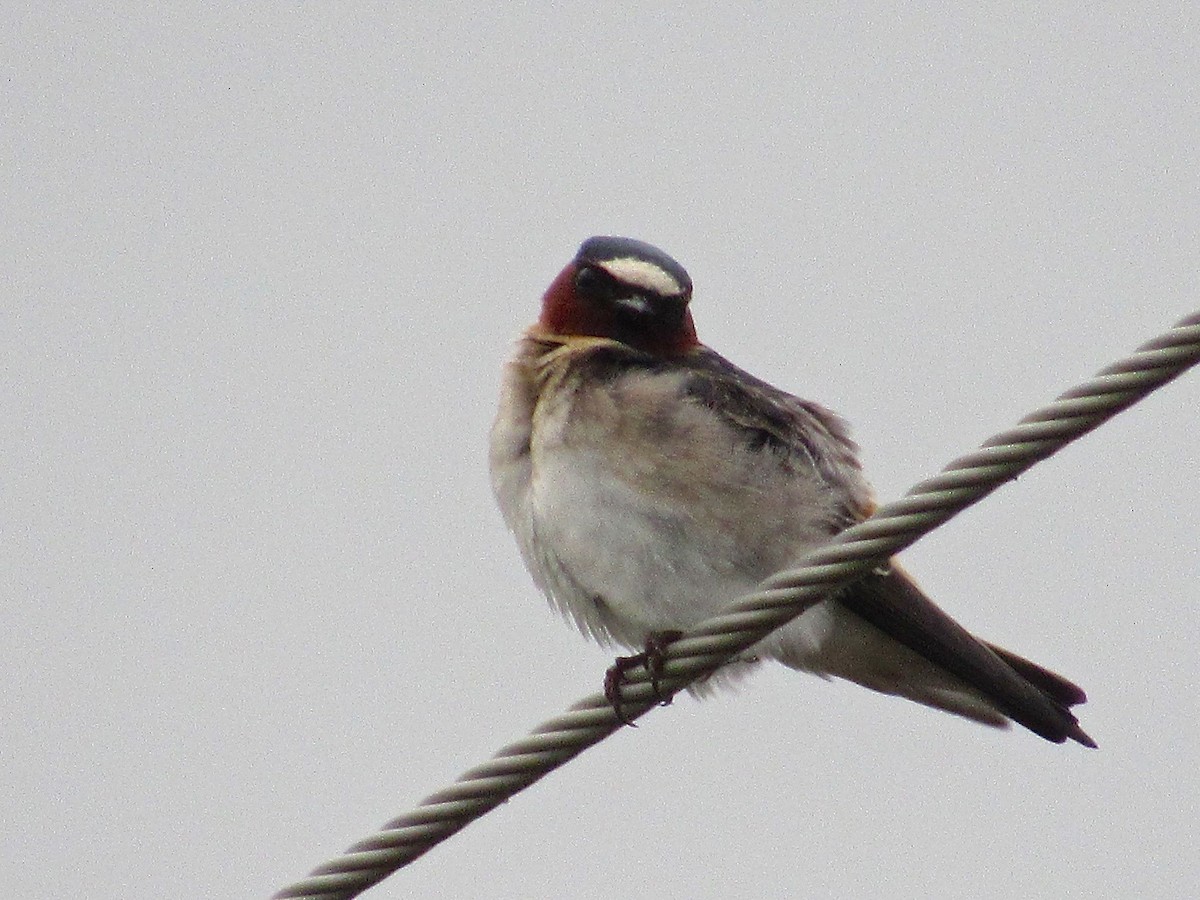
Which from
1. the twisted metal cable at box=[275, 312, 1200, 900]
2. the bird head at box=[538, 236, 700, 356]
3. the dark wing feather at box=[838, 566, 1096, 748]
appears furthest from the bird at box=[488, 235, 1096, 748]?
the twisted metal cable at box=[275, 312, 1200, 900]

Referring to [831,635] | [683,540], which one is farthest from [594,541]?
[831,635]

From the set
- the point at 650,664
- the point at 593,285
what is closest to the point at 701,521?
the point at 650,664

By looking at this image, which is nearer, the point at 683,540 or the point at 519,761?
the point at 519,761

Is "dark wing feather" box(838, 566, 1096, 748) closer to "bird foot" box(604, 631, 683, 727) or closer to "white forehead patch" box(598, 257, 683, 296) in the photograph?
"bird foot" box(604, 631, 683, 727)

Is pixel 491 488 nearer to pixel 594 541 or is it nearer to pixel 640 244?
pixel 594 541

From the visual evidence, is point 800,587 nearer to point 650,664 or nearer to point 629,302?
point 650,664

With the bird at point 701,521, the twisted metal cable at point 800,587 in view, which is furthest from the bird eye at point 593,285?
the twisted metal cable at point 800,587
